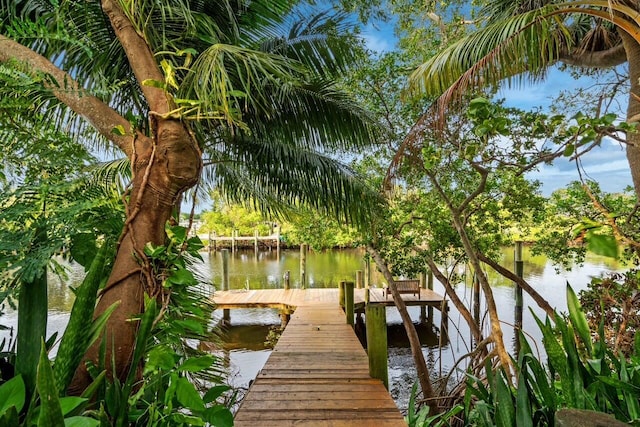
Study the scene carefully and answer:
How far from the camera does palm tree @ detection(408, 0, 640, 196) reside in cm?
201

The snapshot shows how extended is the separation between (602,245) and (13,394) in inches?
50.5

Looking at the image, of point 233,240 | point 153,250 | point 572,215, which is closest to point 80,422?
point 153,250

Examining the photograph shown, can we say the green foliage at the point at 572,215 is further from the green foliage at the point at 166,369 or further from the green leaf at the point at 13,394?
the green leaf at the point at 13,394

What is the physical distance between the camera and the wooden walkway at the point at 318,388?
8.11 ft

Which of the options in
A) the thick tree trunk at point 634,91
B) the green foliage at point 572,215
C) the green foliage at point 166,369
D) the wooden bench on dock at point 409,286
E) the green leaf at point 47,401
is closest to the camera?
the green leaf at point 47,401

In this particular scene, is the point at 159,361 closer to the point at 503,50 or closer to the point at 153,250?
the point at 153,250

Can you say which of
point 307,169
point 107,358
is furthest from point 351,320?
point 107,358

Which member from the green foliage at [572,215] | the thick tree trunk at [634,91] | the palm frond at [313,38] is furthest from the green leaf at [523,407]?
the palm frond at [313,38]

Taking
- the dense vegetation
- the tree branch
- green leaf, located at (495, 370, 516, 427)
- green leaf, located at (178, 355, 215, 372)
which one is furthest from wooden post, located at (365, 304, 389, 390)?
the tree branch

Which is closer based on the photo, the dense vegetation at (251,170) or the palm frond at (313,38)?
the dense vegetation at (251,170)

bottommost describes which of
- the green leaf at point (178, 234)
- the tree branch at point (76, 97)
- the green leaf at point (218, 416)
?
the green leaf at point (218, 416)

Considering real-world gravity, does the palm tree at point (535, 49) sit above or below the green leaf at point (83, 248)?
above

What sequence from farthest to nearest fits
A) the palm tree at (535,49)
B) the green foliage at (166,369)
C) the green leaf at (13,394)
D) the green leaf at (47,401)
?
the palm tree at (535,49) → the green foliage at (166,369) → the green leaf at (13,394) → the green leaf at (47,401)

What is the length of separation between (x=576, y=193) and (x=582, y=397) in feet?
8.11
